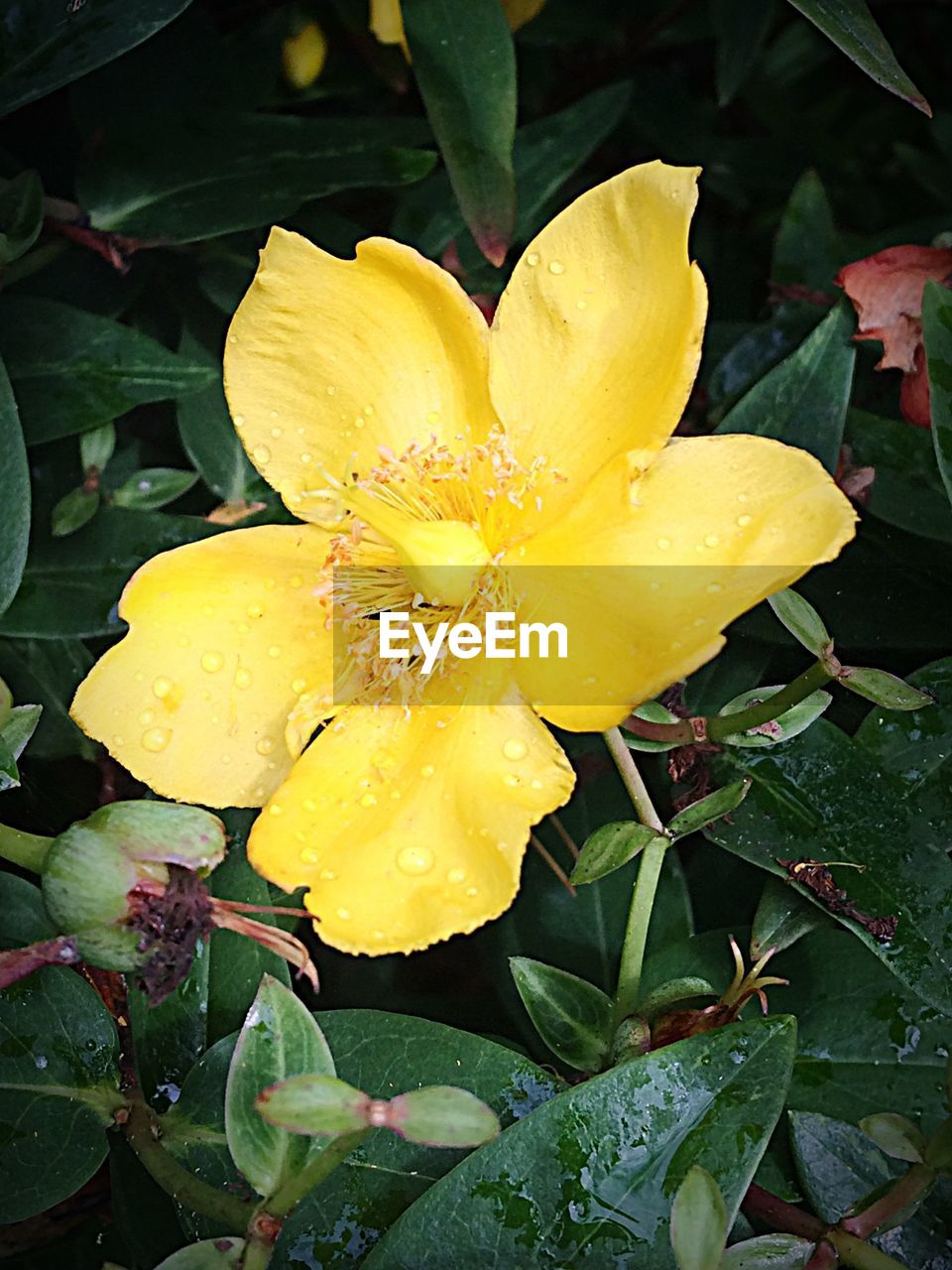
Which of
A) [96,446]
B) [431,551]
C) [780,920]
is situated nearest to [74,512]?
[96,446]

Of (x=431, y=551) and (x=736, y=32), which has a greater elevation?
(x=736, y=32)

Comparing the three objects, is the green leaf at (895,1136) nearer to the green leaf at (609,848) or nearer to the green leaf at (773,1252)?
the green leaf at (773,1252)

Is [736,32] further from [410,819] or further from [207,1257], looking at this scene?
[207,1257]

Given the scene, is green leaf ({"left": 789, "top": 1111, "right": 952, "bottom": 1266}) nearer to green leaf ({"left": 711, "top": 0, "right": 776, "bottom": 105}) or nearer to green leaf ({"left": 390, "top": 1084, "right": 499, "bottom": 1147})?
green leaf ({"left": 390, "top": 1084, "right": 499, "bottom": 1147})

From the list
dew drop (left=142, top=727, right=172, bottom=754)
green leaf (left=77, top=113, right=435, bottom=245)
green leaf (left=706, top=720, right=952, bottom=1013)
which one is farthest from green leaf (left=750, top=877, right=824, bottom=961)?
green leaf (left=77, top=113, right=435, bottom=245)

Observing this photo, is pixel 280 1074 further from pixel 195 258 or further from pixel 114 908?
pixel 195 258

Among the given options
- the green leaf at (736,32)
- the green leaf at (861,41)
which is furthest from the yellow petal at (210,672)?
the green leaf at (736,32)

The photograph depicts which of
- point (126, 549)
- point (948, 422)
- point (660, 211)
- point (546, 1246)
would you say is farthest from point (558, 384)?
point (546, 1246)
